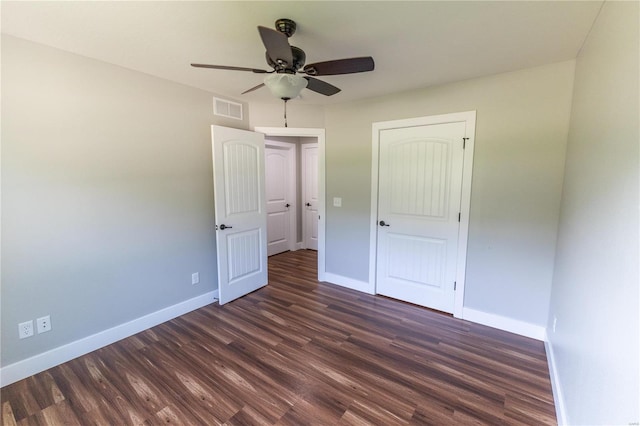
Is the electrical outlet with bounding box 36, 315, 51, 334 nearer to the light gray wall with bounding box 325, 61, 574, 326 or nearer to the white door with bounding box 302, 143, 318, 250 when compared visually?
the light gray wall with bounding box 325, 61, 574, 326

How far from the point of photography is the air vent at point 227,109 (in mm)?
3075

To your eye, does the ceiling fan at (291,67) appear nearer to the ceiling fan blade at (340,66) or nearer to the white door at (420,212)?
the ceiling fan blade at (340,66)

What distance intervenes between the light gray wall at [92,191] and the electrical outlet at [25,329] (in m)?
0.03

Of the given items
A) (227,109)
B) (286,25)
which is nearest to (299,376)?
(286,25)

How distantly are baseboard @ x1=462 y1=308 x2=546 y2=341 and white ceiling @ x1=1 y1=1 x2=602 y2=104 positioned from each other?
2.26 metres

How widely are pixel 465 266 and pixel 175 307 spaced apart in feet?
9.96

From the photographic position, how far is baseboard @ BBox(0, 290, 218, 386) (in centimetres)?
198

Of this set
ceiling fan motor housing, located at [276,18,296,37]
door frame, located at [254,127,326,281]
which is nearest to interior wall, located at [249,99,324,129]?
door frame, located at [254,127,326,281]

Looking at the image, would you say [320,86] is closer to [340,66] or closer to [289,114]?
[340,66]

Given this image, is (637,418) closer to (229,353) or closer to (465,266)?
(465,266)

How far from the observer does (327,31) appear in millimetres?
1763

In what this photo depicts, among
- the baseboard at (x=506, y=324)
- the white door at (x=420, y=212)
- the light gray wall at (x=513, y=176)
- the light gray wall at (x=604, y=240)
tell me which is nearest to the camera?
the light gray wall at (x=604, y=240)

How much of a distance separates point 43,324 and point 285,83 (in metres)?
2.54

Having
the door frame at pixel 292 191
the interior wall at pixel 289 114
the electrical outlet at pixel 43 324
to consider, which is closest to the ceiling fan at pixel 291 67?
the interior wall at pixel 289 114
